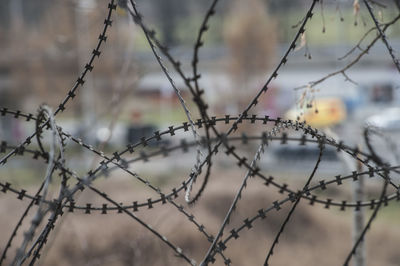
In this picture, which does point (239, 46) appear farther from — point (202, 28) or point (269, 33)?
point (202, 28)

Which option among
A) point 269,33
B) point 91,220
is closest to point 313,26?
point 269,33

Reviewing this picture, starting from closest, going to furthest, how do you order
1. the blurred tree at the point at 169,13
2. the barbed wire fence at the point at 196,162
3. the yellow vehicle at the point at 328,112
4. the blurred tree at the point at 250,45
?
the barbed wire fence at the point at 196,162, the blurred tree at the point at 250,45, the yellow vehicle at the point at 328,112, the blurred tree at the point at 169,13

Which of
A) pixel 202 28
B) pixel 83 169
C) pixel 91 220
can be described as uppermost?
pixel 83 169

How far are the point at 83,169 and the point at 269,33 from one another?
7730mm

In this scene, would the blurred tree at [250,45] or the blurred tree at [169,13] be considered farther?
the blurred tree at [169,13]

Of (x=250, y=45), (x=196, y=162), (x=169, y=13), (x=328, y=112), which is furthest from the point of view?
(x=169, y=13)

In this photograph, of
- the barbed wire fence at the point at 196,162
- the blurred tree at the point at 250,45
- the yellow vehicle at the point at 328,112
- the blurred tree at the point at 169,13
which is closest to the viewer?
the barbed wire fence at the point at 196,162

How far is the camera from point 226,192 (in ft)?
43.0

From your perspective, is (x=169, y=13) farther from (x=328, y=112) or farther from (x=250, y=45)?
(x=328, y=112)

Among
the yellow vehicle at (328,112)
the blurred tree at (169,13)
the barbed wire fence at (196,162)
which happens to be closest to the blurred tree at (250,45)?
the yellow vehicle at (328,112)

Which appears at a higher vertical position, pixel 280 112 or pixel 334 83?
pixel 334 83

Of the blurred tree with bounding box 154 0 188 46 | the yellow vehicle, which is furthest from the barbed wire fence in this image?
the blurred tree with bounding box 154 0 188 46

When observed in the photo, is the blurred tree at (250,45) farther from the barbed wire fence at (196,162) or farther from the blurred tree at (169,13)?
the barbed wire fence at (196,162)

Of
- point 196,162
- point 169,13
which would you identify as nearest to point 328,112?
point 169,13
